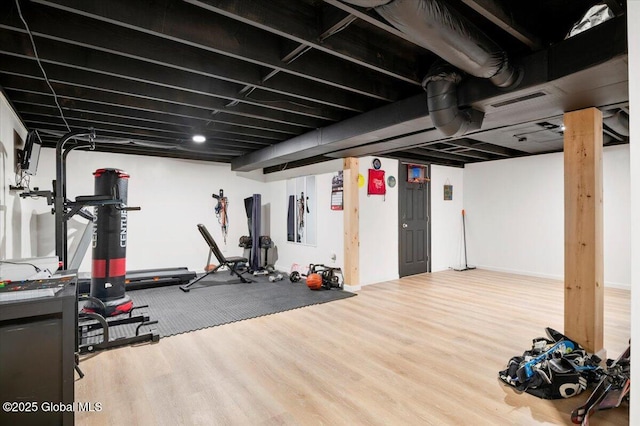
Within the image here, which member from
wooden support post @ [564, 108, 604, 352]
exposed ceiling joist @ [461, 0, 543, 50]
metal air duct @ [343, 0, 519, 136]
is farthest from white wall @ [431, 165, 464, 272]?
exposed ceiling joist @ [461, 0, 543, 50]

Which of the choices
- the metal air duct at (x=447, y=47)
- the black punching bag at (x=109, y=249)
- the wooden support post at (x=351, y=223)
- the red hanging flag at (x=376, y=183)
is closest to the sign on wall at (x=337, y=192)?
the wooden support post at (x=351, y=223)

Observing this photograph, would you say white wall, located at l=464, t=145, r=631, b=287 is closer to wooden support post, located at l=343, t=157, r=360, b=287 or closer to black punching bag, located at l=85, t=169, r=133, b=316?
wooden support post, located at l=343, t=157, r=360, b=287

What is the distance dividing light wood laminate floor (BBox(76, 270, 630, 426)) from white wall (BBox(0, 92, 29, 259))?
1.90 metres

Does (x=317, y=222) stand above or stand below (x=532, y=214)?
below

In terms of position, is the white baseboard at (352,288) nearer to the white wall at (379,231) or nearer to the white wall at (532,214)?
the white wall at (379,231)

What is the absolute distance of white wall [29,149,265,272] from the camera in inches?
222

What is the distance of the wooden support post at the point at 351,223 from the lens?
5.28m

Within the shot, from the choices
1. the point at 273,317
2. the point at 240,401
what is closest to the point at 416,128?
the point at 273,317

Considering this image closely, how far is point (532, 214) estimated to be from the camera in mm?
6336

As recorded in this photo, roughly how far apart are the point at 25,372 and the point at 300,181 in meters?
5.49

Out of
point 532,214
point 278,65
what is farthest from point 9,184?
point 532,214

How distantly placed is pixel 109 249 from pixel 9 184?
1249 mm

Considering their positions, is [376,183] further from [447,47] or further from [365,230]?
[447,47]

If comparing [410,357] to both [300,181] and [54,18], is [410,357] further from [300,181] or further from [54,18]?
[300,181]
